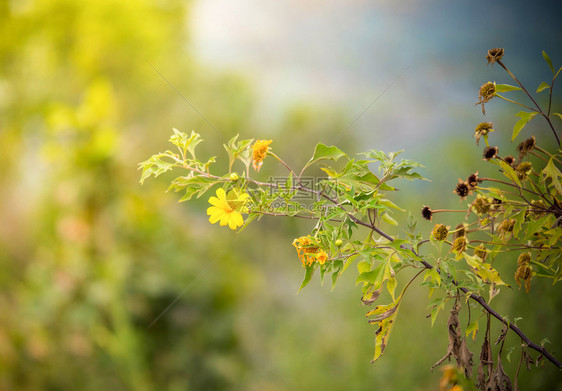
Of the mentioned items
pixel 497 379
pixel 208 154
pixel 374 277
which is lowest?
pixel 497 379

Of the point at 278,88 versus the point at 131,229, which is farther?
the point at 278,88

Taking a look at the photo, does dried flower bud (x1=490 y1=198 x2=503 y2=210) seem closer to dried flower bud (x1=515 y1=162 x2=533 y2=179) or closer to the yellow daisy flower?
dried flower bud (x1=515 y1=162 x2=533 y2=179)

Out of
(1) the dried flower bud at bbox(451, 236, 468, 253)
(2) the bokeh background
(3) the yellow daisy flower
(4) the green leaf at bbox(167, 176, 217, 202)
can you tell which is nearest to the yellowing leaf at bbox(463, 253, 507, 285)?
(1) the dried flower bud at bbox(451, 236, 468, 253)

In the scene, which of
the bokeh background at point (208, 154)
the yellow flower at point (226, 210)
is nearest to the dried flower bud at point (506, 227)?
the yellow flower at point (226, 210)

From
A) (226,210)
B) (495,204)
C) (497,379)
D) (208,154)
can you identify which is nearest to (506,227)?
(495,204)

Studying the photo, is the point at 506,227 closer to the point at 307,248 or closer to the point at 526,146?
the point at 526,146

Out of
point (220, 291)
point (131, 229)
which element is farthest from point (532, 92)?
point (131, 229)

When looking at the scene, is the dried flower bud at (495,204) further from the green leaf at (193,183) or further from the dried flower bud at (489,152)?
the green leaf at (193,183)

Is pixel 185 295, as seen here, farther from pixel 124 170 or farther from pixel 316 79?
pixel 316 79

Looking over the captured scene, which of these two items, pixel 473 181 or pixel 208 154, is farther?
pixel 208 154
